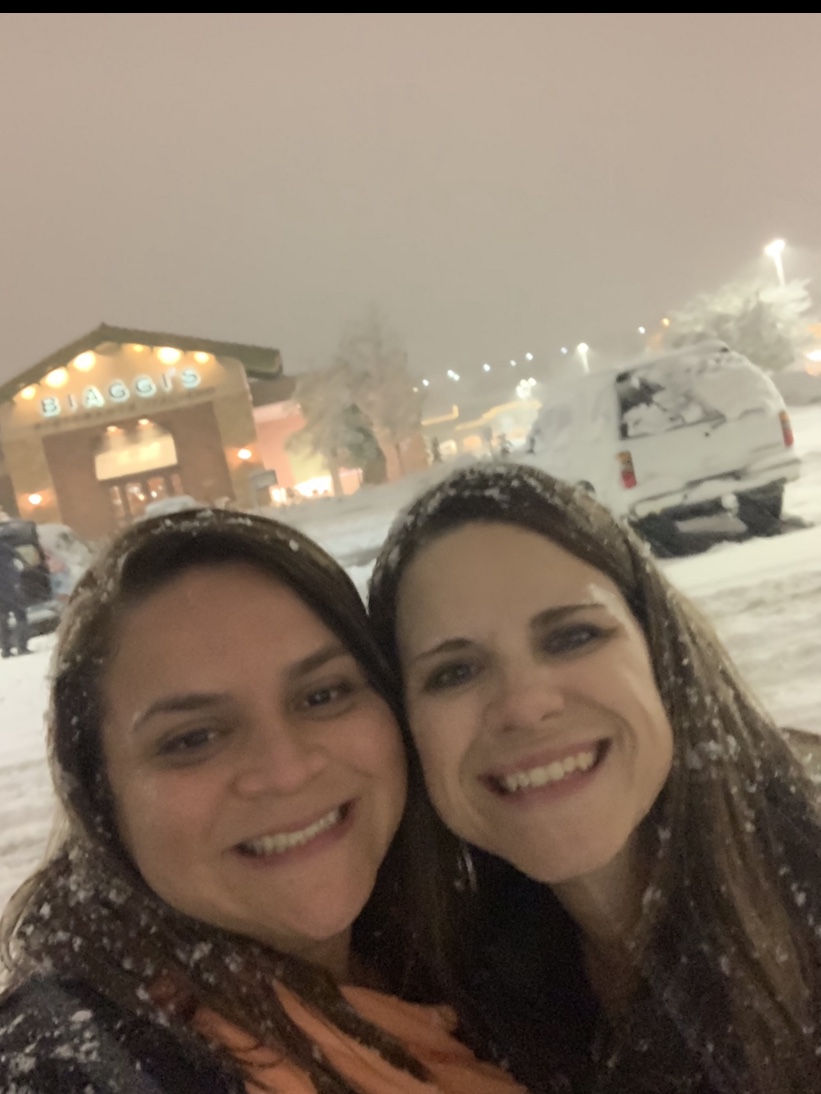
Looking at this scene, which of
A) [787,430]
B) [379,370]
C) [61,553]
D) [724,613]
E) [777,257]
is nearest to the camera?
[61,553]

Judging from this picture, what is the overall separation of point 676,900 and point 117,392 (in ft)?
5.01

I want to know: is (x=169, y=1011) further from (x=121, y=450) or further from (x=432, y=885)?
(x=121, y=450)

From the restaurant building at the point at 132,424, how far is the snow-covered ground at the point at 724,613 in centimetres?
26

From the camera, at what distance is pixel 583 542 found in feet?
3.71

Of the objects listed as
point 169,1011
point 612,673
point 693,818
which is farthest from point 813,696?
point 169,1011

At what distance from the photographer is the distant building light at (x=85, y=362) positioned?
5.70 ft

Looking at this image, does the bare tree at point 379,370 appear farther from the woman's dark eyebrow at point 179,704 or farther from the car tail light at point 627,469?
the woman's dark eyebrow at point 179,704

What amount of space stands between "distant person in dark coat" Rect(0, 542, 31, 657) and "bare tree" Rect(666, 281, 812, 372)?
1.80m

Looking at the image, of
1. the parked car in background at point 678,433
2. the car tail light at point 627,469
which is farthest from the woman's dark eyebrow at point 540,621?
the car tail light at point 627,469

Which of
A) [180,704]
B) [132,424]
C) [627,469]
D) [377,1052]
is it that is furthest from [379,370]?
[377,1052]

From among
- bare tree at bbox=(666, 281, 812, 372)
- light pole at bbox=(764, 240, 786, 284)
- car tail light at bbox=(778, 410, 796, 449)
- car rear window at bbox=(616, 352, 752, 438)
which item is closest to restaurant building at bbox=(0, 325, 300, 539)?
car rear window at bbox=(616, 352, 752, 438)

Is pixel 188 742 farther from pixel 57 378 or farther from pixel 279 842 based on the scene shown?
pixel 57 378

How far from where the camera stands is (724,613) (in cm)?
221

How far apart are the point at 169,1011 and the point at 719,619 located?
5.81 ft
